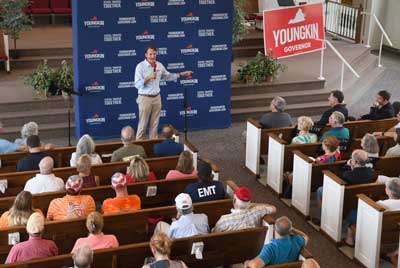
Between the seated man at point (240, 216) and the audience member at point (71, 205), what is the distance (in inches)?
48.4

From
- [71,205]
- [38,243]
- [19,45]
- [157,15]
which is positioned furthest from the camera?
[19,45]

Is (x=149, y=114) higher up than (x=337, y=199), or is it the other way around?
(x=149, y=114)

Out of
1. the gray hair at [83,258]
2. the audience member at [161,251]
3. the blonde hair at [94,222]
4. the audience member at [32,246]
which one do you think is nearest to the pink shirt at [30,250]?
the audience member at [32,246]

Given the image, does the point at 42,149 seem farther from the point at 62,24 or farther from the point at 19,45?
the point at 62,24

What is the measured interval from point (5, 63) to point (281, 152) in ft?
20.5

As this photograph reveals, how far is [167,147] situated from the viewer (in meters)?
8.18

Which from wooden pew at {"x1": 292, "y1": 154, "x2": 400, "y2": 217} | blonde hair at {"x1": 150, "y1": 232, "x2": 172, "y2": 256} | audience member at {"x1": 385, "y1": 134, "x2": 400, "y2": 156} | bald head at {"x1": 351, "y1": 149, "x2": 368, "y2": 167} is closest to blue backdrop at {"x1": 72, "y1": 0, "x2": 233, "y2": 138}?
wooden pew at {"x1": 292, "y1": 154, "x2": 400, "y2": 217}

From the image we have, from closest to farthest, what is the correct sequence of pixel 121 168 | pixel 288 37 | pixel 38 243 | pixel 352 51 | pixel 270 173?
1. pixel 38 243
2. pixel 121 168
3. pixel 270 173
4. pixel 288 37
5. pixel 352 51

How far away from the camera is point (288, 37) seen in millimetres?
12328

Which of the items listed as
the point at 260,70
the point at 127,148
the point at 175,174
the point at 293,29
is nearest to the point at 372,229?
the point at 175,174

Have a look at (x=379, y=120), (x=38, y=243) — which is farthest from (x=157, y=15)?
(x=38, y=243)

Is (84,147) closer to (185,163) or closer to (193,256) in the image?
(185,163)

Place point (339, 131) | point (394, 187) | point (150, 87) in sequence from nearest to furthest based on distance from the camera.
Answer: point (394, 187), point (339, 131), point (150, 87)

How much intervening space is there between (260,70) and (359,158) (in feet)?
17.0
